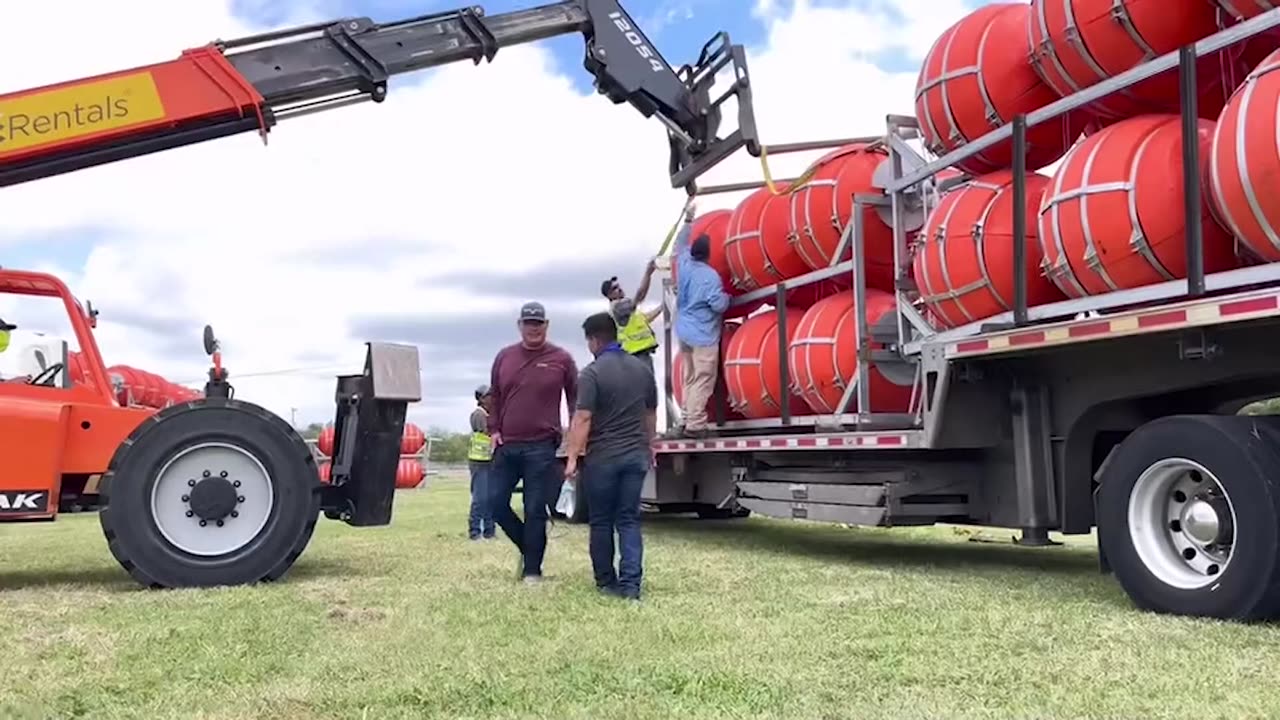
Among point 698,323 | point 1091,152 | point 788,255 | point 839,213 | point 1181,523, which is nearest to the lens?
point 1181,523

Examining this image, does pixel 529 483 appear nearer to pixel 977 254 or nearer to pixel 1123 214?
pixel 977 254

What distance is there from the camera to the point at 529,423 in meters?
7.25

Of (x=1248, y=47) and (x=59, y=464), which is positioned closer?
(x=1248, y=47)

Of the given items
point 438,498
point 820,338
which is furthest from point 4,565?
point 438,498

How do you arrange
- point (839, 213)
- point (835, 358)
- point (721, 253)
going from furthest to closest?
point (721, 253), point (839, 213), point (835, 358)

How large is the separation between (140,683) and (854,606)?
11.1 feet

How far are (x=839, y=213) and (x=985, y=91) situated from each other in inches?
77.7

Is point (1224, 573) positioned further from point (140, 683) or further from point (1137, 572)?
point (140, 683)

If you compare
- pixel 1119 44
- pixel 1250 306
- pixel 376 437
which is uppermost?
pixel 1119 44

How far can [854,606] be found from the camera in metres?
6.17

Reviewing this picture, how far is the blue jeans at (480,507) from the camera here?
11.4m

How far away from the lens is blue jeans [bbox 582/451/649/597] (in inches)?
265

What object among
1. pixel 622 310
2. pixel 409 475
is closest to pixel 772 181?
pixel 622 310

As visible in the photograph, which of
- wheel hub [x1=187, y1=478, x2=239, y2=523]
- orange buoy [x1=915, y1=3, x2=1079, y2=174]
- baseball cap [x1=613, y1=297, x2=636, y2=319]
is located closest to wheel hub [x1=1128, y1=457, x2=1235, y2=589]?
orange buoy [x1=915, y1=3, x2=1079, y2=174]
